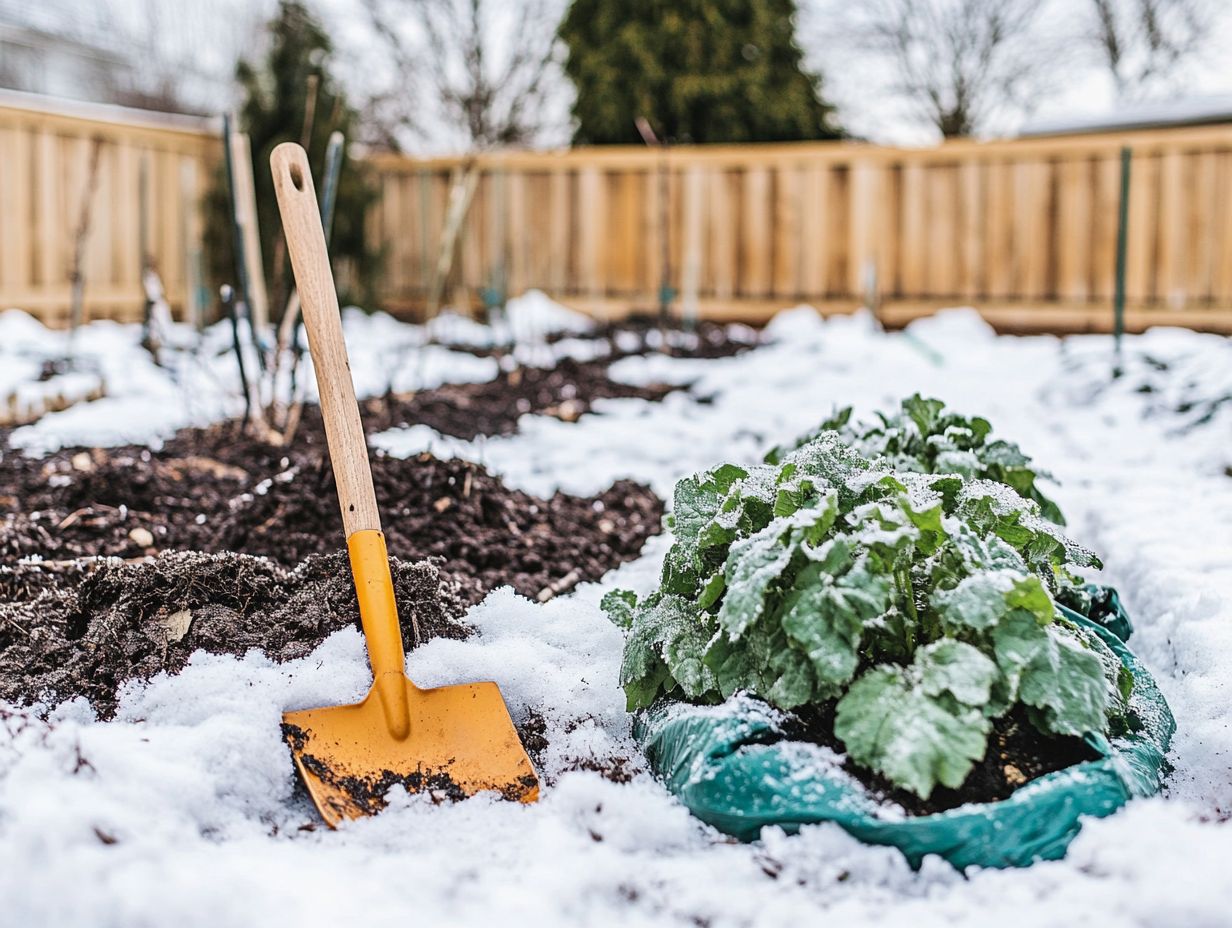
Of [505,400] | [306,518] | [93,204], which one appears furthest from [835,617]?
[93,204]

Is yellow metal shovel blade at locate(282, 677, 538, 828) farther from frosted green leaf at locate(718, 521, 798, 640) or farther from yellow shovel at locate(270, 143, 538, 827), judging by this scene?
frosted green leaf at locate(718, 521, 798, 640)

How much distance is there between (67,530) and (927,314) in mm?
7278

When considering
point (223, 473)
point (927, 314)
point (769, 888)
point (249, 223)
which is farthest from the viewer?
point (927, 314)

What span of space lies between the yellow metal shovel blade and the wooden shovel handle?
0.31m

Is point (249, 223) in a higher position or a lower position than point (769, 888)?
higher

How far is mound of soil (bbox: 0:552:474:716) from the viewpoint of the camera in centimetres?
175

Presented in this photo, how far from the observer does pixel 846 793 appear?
1319mm

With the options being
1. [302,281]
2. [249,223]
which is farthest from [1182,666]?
[249,223]

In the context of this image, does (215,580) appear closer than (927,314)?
Yes

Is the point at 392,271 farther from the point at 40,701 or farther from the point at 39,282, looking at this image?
the point at 40,701

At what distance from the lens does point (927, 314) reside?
8.58 meters

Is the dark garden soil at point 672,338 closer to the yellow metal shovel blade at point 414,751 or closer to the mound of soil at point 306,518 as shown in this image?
the mound of soil at point 306,518

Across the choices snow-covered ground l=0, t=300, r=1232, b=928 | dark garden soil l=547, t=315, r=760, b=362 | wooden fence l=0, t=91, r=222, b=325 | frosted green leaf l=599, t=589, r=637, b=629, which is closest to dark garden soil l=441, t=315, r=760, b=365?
dark garden soil l=547, t=315, r=760, b=362

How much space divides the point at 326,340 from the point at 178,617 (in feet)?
1.80
